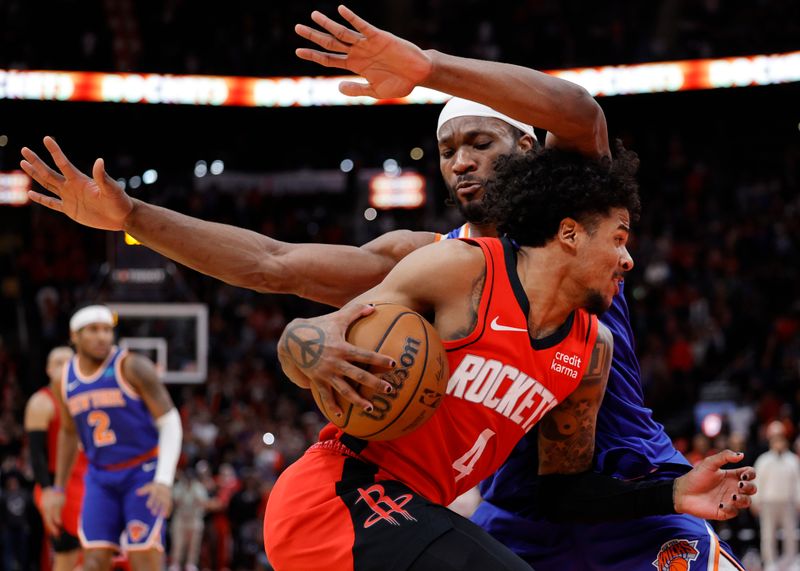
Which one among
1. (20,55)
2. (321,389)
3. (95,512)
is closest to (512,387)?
(321,389)

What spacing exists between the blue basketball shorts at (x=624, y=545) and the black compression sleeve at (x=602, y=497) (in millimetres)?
171

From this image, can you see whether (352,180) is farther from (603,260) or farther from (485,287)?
(485,287)

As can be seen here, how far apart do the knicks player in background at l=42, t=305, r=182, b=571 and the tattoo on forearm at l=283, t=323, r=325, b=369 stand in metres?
4.52

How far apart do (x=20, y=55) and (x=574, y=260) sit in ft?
59.0

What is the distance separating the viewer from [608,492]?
373cm

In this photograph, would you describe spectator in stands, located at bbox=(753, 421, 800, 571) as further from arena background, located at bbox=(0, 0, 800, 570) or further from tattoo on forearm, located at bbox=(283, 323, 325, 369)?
tattoo on forearm, located at bbox=(283, 323, 325, 369)

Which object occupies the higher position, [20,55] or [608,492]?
[20,55]

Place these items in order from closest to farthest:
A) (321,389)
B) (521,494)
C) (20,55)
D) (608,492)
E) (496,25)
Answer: (321,389)
(608,492)
(521,494)
(20,55)
(496,25)

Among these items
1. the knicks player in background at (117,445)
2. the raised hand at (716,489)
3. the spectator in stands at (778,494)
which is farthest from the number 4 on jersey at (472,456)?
the spectator in stands at (778,494)

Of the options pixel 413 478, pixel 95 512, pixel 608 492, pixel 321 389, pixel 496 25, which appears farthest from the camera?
pixel 496 25

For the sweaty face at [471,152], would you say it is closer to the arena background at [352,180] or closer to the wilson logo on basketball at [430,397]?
the wilson logo on basketball at [430,397]

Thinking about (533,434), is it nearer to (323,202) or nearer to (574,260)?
(574,260)

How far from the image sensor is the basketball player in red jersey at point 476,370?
2977 millimetres

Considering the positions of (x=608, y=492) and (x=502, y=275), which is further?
(x=608, y=492)
